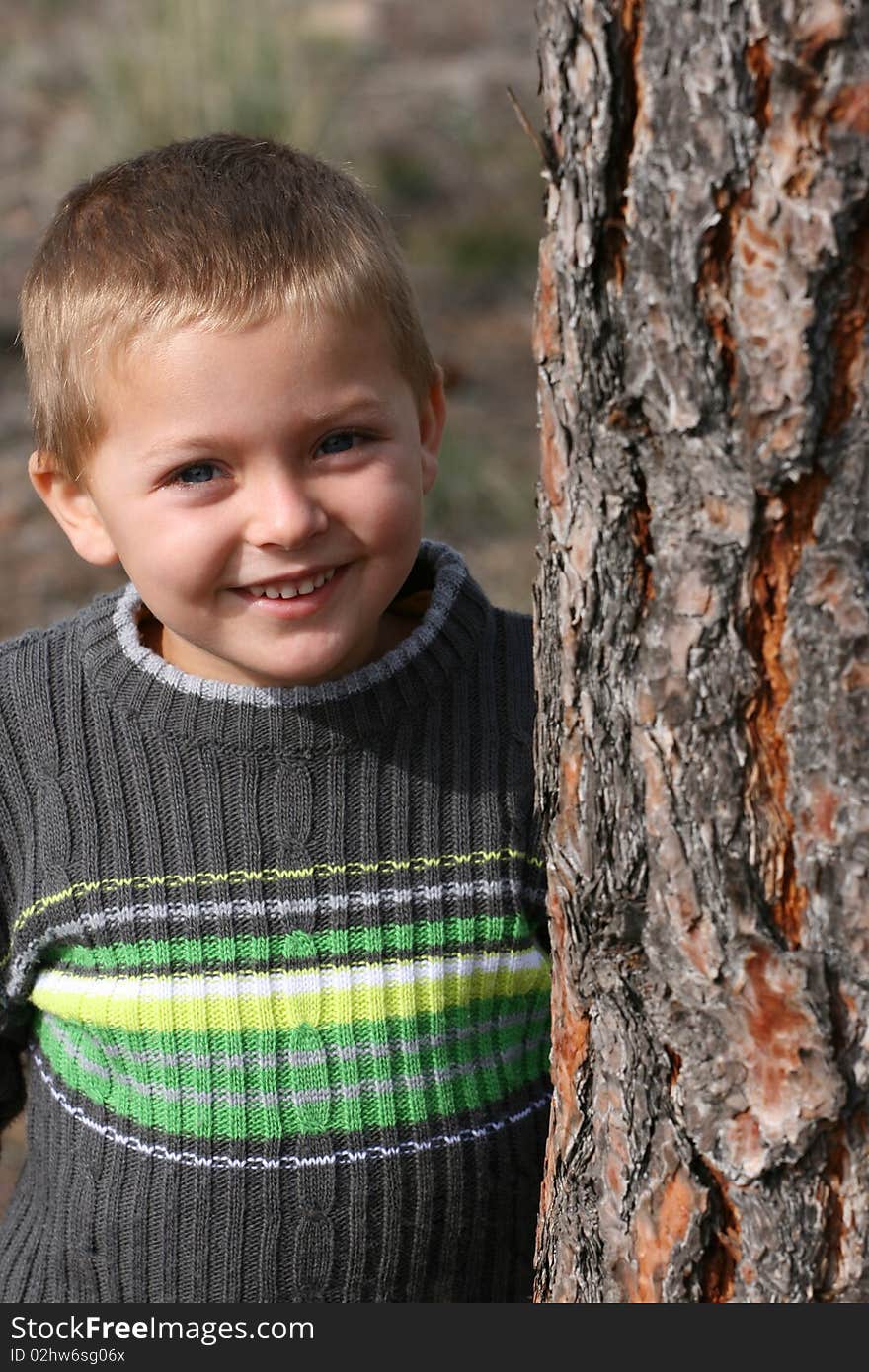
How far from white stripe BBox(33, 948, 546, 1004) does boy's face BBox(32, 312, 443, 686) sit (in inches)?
15.5

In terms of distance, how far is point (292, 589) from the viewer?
1944 mm

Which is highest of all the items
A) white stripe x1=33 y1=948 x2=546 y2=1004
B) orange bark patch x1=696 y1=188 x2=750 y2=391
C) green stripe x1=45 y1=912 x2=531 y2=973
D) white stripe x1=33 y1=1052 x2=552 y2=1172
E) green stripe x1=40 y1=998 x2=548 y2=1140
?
orange bark patch x1=696 y1=188 x2=750 y2=391

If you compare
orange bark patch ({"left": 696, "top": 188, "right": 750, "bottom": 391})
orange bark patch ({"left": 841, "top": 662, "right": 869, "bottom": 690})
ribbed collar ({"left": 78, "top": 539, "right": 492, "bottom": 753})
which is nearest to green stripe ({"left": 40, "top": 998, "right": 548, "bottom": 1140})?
ribbed collar ({"left": 78, "top": 539, "right": 492, "bottom": 753})

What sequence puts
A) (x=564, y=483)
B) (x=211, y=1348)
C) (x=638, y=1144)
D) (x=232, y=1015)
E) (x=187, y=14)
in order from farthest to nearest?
(x=187, y=14) < (x=232, y=1015) < (x=211, y=1348) < (x=638, y=1144) < (x=564, y=483)

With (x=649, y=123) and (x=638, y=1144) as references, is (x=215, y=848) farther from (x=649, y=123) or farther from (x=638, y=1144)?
(x=649, y=123)

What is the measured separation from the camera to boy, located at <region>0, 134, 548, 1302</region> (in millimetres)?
1981

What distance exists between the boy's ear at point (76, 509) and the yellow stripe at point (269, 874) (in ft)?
1.39

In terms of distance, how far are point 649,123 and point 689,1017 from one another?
84cm

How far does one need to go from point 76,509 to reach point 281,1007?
714 mm

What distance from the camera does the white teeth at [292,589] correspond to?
6.38 ft

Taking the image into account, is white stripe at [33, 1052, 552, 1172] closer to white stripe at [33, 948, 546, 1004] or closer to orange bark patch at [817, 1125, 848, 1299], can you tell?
white stripe at [33, 948, 546, 1004]

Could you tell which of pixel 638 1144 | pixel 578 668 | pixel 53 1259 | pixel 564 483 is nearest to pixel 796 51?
pixel 564 483

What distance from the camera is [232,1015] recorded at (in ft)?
6.79

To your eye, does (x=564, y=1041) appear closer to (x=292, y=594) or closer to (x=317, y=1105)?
(x=317, y=1105)
